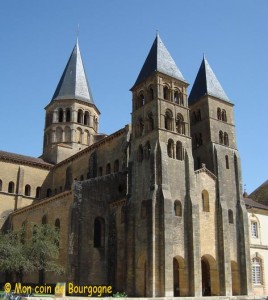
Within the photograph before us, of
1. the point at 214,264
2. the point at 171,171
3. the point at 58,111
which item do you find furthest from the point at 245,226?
the point at 58,111

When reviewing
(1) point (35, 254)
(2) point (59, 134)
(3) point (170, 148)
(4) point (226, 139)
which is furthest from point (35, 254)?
(2) point (59, 134)

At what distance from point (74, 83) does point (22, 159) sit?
46.9ft

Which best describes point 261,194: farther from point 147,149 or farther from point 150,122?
point 147,149

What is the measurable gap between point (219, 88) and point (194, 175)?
12.2m

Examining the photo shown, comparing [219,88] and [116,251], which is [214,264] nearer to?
[116,251]

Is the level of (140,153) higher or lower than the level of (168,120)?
lower

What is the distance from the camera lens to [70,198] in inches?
1375

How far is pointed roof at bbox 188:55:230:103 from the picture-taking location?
4222 centimetres

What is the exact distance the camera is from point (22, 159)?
4959 centimetres

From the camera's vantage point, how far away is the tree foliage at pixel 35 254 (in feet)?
106

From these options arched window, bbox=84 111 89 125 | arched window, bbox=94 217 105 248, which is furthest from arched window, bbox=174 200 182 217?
arched window, bbox=84 111 89 125

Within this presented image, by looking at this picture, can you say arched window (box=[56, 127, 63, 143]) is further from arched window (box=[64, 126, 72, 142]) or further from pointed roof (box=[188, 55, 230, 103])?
pointed roof (box=[188, 55, 230, 103])

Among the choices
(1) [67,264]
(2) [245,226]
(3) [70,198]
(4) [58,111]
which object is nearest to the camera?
(1) [67,264]

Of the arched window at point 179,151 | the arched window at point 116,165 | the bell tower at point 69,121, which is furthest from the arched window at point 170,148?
the bell tower at point 69,121
